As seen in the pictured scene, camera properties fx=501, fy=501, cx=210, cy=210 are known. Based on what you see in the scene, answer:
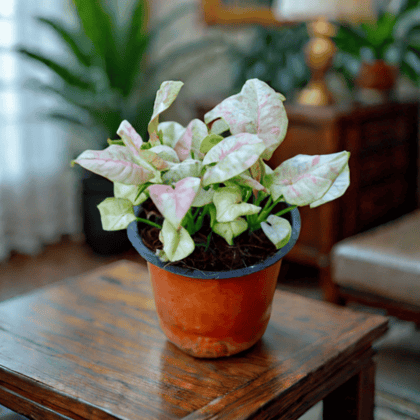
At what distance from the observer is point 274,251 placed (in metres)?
0.70

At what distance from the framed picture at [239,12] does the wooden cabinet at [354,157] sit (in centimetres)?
72

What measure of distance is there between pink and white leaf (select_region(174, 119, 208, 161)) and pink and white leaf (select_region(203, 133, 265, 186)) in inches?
4.8

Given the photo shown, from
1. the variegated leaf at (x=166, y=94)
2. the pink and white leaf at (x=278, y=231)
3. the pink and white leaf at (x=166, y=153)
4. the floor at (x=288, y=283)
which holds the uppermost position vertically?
the variegated leaf at (x=166, y=94)

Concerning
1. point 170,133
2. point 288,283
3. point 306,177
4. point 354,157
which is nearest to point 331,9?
point 354,157

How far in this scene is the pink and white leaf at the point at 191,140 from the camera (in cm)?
73

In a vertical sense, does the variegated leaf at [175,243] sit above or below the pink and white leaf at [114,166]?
below

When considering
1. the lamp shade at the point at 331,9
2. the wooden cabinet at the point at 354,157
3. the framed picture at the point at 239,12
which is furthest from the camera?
the framed picture at the point at 239,12

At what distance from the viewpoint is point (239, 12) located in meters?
2.72

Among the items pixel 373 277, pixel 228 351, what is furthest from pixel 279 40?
pixel 228 351

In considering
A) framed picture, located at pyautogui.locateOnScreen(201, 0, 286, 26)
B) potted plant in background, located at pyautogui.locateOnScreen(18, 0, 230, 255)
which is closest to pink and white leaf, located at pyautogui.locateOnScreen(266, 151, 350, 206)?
potted plant in background, located at pyautogui.locateOnScreen(18, 0, 230, 255)

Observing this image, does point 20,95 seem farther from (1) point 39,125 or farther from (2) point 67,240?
(2) point 67,240

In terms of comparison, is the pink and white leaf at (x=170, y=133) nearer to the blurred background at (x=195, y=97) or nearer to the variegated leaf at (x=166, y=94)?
the variegated leaf at (x=166, y=94)

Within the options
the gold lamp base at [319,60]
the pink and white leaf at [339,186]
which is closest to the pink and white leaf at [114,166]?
the pink and white leaf at [339,186]

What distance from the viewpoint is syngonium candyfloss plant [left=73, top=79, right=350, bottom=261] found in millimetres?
585
